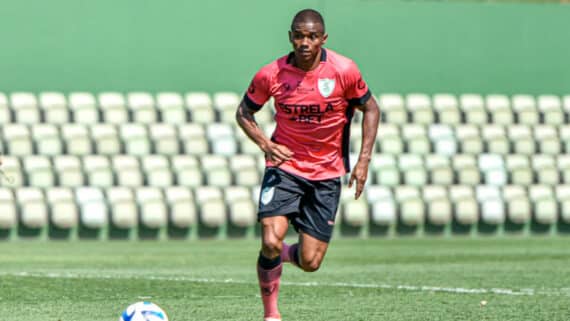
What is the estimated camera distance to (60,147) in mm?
15688

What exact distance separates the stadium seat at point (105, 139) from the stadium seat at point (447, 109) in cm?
529

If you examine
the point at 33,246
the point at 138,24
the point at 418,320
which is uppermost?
the point at 418,320

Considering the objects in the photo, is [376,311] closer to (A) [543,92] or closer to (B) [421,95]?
(B) [421,95]

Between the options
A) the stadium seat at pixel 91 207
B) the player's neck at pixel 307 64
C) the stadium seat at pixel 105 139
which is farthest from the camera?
the stadium seat at pixel 105 139

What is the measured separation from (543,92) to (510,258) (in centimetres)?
781

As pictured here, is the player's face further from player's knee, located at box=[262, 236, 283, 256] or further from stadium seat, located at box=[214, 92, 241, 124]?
stadium seat, located at box=[214, 92, 241, 124]

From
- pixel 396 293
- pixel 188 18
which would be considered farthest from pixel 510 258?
pixel 188 18

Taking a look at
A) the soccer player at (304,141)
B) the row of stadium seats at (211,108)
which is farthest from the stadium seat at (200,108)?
the soccer player at (304,141)

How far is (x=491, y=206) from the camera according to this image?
53.9ft

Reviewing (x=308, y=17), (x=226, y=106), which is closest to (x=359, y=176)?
(x=308, y=17)

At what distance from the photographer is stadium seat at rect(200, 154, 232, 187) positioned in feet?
52.0

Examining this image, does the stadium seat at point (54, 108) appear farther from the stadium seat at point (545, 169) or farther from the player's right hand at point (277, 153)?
the player's right hand at point (277, 153)

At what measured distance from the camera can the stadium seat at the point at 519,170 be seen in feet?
56.4

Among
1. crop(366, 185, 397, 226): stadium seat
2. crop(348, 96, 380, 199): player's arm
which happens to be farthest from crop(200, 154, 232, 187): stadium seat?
crop(348, 96, 380, 199): player's arm
